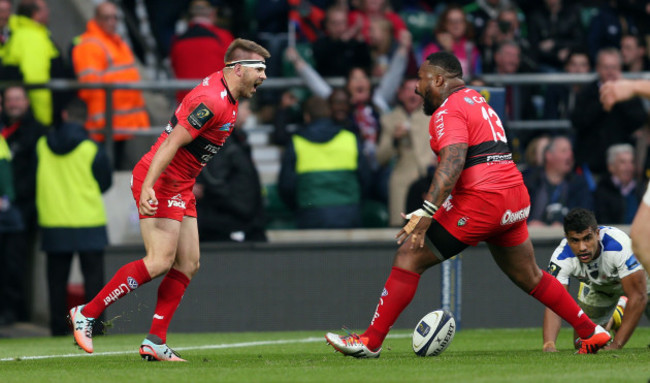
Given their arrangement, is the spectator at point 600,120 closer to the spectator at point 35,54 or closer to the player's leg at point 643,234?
the spectator at point 35,54

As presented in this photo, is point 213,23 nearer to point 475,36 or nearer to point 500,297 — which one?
point 475,36

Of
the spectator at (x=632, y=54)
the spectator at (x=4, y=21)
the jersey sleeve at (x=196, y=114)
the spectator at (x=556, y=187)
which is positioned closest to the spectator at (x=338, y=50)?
the spectator at (x=556, y=187)

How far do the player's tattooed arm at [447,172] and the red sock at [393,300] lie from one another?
70 centimetres

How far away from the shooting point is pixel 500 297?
14.0 m

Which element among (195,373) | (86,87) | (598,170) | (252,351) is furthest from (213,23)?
(195,373)

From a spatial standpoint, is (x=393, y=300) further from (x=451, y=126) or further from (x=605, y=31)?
(x=605, y=31)

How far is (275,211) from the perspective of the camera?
50.6 feet

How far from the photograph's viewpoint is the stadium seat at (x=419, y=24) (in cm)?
1750

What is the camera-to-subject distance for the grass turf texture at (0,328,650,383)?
752 cm

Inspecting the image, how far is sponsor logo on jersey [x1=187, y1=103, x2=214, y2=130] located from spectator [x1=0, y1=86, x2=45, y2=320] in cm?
617

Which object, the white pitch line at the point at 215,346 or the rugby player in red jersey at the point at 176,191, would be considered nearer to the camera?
the rugby player in red jersey at the point at 176,191

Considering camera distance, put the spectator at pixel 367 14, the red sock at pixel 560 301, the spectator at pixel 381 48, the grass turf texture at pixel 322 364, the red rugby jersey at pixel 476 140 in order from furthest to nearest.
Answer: the spectator at pixel 367 14 → the spectator at pixel 381 48 → the red sock at pixel 560 301 → the red rugby jersey at pixel 476 140 → the grass turf texture at pixel 322 364

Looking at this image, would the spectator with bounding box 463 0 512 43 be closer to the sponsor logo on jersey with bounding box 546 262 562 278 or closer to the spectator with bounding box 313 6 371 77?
the spectator with bounding box 313 6 371 77

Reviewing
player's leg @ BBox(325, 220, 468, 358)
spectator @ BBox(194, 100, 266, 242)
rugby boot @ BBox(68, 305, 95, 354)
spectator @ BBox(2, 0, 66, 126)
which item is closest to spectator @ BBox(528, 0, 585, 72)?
spectator @ BBox(194, 100, 266, 242)
